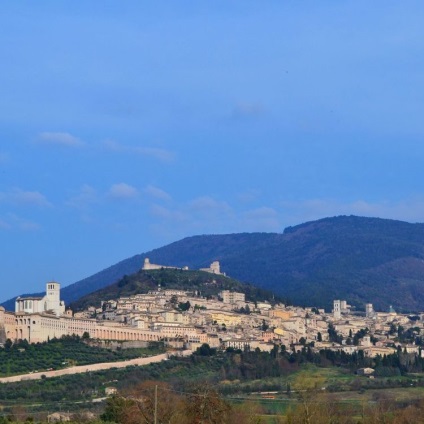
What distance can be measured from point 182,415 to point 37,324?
48.8 m

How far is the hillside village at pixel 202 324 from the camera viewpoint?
99875 mm

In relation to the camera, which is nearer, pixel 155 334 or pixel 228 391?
pixel 228 391

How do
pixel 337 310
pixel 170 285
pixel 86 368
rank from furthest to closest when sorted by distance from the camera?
pixel 337 310 < pixel 170 285 < pixel 86 368

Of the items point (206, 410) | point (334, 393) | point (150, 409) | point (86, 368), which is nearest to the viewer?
A: point (206, 410)

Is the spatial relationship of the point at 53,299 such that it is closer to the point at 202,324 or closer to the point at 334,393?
the point at 202,324

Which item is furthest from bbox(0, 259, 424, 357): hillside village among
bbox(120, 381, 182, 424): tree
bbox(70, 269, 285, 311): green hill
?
bbox(120, 381, 182, 424): tree

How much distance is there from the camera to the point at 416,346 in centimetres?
12119

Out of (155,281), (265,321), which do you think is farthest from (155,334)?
(155,281)

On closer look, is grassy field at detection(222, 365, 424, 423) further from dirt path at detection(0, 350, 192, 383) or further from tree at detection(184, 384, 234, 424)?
tree at detection(184, 384, 234, 424)

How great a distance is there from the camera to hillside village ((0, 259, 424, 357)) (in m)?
99.9

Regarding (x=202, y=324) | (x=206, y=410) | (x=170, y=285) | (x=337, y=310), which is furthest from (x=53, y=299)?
(x=206, y=410)

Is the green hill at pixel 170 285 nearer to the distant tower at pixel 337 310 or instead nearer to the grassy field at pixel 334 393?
the distant tower at pixel 337 310

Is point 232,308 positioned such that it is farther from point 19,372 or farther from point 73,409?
point 73,409

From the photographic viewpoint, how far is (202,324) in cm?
11306
